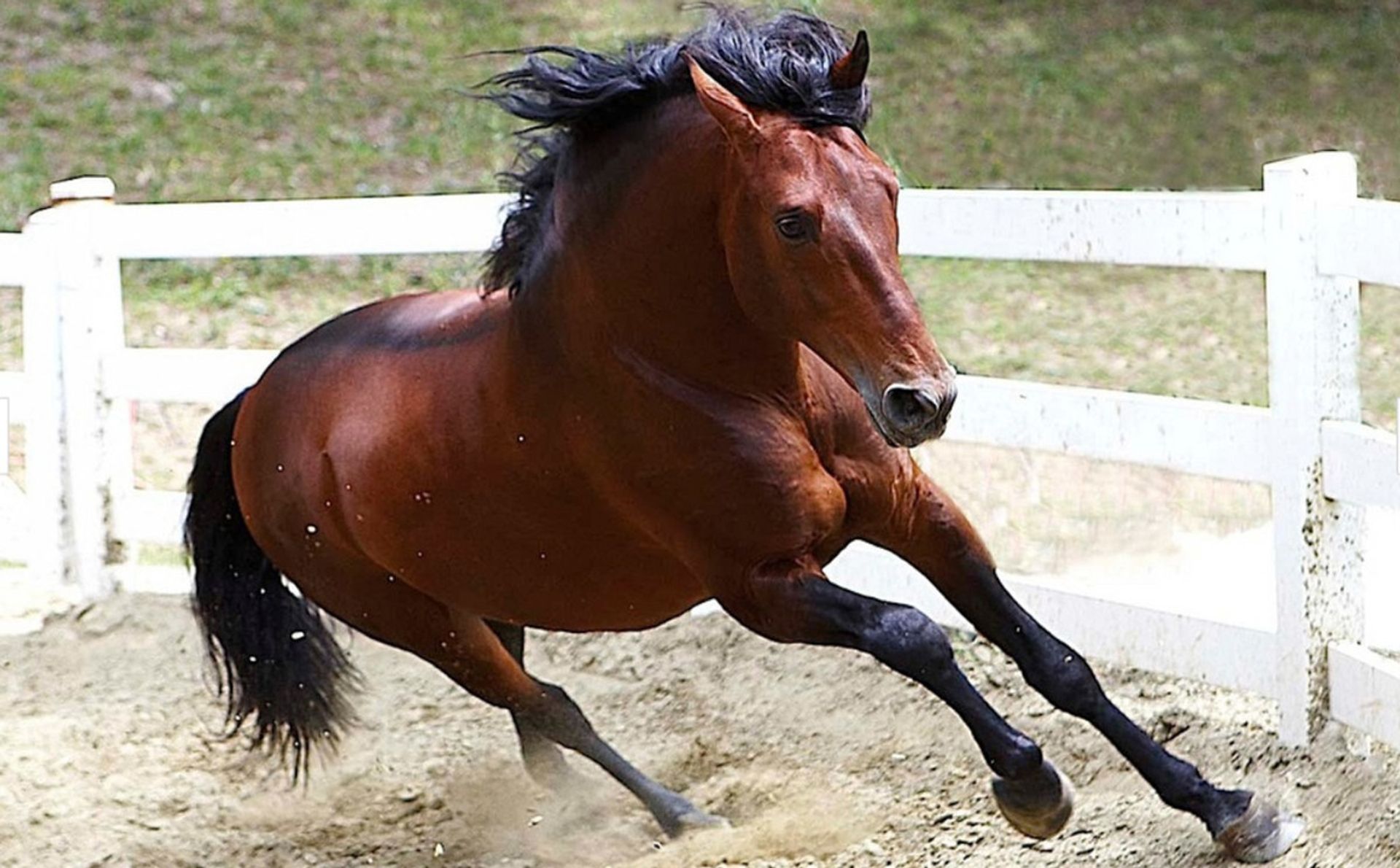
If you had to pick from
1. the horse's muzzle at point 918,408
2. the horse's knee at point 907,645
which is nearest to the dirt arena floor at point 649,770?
the horse's knee at point 907,645

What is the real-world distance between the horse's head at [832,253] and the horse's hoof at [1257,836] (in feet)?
3.97

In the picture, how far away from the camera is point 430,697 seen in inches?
212

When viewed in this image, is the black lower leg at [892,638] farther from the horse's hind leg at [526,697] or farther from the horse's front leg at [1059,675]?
the horse's hind leg at [526,697]

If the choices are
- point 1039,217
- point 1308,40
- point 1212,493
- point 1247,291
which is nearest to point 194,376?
point 1039,217

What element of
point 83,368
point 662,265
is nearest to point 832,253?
point 662,265

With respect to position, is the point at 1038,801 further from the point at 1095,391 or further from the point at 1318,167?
the point at 1095,391

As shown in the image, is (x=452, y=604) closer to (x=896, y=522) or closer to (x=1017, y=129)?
(x=896, y=522)

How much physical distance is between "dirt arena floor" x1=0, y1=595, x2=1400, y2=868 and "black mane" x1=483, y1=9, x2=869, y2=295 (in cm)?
140

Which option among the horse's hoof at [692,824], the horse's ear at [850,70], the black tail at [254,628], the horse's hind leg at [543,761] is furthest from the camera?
the black tail at [254,628]

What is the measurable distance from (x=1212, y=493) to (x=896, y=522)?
12.4 feet

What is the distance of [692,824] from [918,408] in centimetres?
169

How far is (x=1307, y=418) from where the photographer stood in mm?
4074

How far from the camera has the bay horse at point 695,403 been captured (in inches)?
122

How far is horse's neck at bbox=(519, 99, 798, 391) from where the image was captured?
3342 mm
